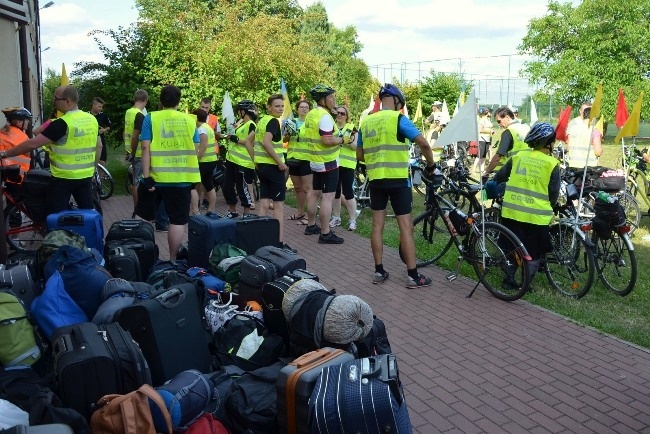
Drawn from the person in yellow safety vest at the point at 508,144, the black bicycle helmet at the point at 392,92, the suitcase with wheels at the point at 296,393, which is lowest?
the suitcase with wheels at the point at 296,393

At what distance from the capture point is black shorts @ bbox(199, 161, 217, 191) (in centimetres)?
947

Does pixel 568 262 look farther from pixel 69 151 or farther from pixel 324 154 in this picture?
pixel 69 151

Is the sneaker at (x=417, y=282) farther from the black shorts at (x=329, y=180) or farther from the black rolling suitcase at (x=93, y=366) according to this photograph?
the black rolling suitcase at (x=93, y=366)

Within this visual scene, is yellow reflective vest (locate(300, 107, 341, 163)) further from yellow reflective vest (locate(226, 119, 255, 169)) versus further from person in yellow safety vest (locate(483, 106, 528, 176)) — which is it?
person in yellow safety vest (locate(483, 106, 528, 176))

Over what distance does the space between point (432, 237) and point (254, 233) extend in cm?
248

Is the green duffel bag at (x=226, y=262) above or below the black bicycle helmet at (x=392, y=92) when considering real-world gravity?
below

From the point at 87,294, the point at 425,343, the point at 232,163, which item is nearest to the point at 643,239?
the point at 425,343

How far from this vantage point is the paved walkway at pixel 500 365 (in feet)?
12.9

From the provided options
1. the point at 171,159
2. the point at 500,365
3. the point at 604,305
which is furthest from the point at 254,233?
the point at 604,305

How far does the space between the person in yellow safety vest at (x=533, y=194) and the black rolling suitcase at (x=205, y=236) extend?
111 inches

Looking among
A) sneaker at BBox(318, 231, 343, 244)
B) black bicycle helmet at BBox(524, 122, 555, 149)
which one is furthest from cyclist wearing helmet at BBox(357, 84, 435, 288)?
sneaker at BBox(318, 231, 343, 244)

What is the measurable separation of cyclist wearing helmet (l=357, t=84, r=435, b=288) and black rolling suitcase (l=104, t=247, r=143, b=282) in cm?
252

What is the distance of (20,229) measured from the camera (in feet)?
24.3

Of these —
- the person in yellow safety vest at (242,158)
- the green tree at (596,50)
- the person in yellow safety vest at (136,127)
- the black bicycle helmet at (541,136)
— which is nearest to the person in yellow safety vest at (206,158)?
the person in yellow safety vest at (242,158)
